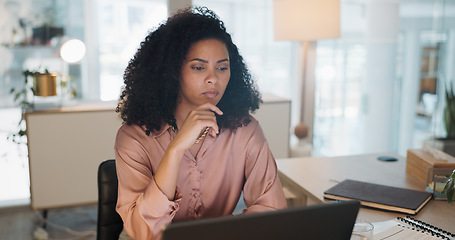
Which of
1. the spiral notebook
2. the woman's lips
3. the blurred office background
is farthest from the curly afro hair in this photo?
the blurred office background

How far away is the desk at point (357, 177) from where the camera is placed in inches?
57.2

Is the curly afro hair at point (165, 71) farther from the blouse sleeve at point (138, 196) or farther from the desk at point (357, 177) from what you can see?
the desk at point (357, 177)

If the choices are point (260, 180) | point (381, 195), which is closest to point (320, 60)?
point (381, 195)

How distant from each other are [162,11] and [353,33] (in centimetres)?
175

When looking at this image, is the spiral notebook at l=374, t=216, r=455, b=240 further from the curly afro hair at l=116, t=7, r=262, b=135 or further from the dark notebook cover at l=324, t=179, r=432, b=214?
the curly afro hair at l=116, t=7, r=262, b=135

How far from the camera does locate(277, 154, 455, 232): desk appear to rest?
1.45m

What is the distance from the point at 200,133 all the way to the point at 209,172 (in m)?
0.15

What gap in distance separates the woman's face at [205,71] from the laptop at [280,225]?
0.73m

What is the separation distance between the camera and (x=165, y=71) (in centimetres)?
152

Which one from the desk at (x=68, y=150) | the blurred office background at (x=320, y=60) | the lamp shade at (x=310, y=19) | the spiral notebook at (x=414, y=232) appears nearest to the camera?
the spiral notebook at (x=414, y=232)

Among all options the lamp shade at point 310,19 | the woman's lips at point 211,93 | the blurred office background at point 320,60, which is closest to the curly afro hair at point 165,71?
the woman's lips at point 211,93

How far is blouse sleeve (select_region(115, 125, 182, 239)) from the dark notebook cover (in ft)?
2.04

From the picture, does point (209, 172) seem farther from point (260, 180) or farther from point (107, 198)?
point (107, 198)

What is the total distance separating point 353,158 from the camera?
7.09 feet
